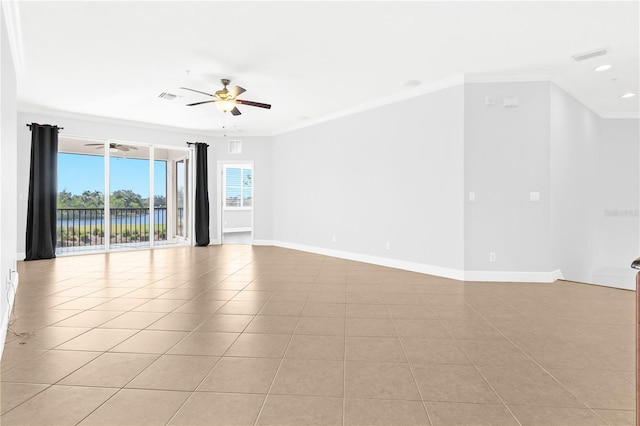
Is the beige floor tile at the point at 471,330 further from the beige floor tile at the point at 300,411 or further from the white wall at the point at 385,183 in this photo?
Result: the white wall at the point at 385,183

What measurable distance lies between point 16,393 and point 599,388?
346cm

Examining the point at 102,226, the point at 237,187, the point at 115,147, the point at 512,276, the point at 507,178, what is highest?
the point at 115,147

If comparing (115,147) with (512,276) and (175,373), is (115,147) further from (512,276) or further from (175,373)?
(512,276)

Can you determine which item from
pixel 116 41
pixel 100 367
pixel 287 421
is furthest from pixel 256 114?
pixel 287 421

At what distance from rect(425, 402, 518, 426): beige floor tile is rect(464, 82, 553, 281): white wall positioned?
131 inches

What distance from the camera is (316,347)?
2.55 meters

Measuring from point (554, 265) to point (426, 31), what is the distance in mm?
3824

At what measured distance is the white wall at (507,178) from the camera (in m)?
4.71

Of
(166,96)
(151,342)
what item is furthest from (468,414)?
(166,96)

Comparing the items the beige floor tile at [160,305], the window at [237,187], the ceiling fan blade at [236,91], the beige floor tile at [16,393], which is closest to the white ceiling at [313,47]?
the ceiling fan blade at [236,91]

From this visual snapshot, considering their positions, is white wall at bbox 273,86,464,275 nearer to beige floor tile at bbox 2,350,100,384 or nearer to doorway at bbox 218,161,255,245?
doorway at bbox 218,161,255,245

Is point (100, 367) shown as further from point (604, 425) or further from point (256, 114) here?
point (256, 114)

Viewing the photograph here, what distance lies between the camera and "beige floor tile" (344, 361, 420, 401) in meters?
1.92

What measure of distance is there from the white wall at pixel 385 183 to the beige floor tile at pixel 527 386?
2.81 meters
